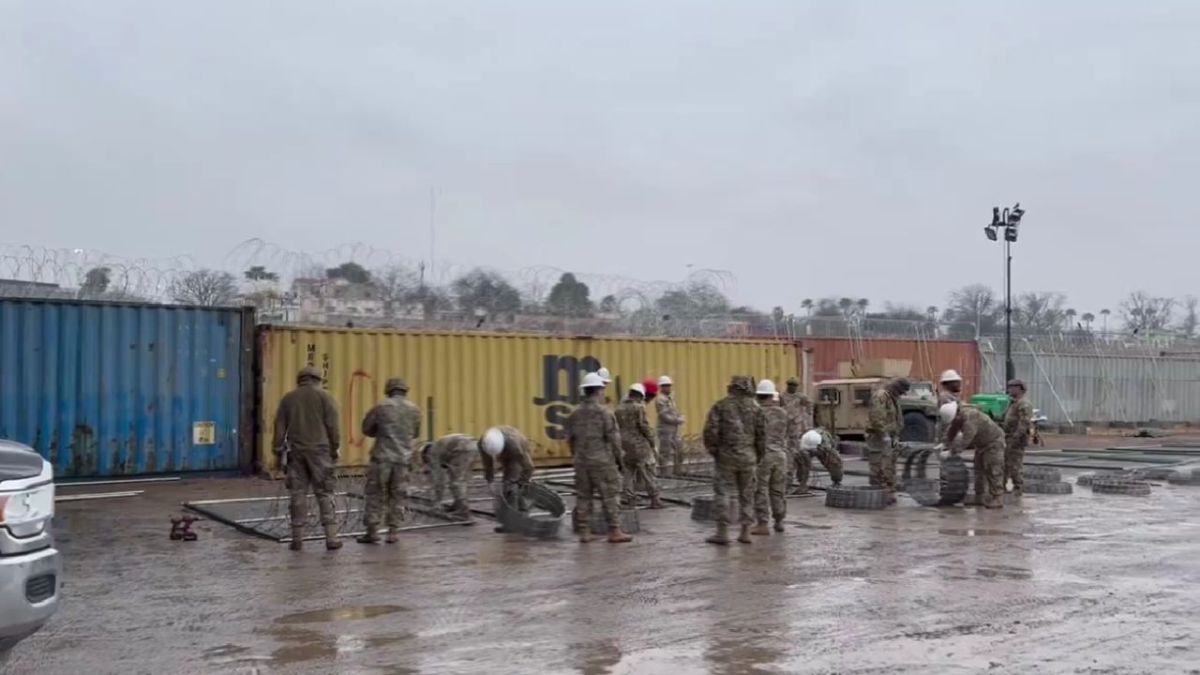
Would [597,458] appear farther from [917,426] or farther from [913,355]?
[913,355]

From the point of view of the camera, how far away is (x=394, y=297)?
18656mm

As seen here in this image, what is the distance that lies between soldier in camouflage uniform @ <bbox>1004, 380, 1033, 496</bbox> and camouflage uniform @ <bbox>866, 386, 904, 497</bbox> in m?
1.47

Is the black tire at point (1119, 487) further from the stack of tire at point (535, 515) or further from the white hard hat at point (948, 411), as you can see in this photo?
the stack of tire at point (535, 515)

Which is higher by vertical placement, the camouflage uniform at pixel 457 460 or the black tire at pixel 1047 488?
the camouflage uniform at pixel 457 460

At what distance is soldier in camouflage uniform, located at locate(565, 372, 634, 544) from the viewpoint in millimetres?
10766

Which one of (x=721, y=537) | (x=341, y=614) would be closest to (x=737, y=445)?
(x=721, y=537)

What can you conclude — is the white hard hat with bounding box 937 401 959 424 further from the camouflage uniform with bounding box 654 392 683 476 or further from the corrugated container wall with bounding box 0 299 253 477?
the corrugated container wall with bounding box 0 299 253 477

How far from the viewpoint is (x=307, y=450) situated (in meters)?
10.1

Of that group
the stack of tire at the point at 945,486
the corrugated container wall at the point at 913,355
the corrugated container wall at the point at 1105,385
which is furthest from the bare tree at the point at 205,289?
the corrugated container wall at the point at 1105,385

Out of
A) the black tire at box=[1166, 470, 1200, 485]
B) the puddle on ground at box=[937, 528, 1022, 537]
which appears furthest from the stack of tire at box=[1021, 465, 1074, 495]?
the puddle on ground at box=[937, 528, 1022, 537]

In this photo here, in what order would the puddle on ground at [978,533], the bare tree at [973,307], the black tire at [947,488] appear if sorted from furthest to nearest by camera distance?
the bare tree at [973,307], the black tire at [947,488], the puddle on ground at [978,533]

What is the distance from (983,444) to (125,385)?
11.8m

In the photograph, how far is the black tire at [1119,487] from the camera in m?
15.4

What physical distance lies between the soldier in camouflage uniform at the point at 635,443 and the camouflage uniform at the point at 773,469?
5.33 feet
